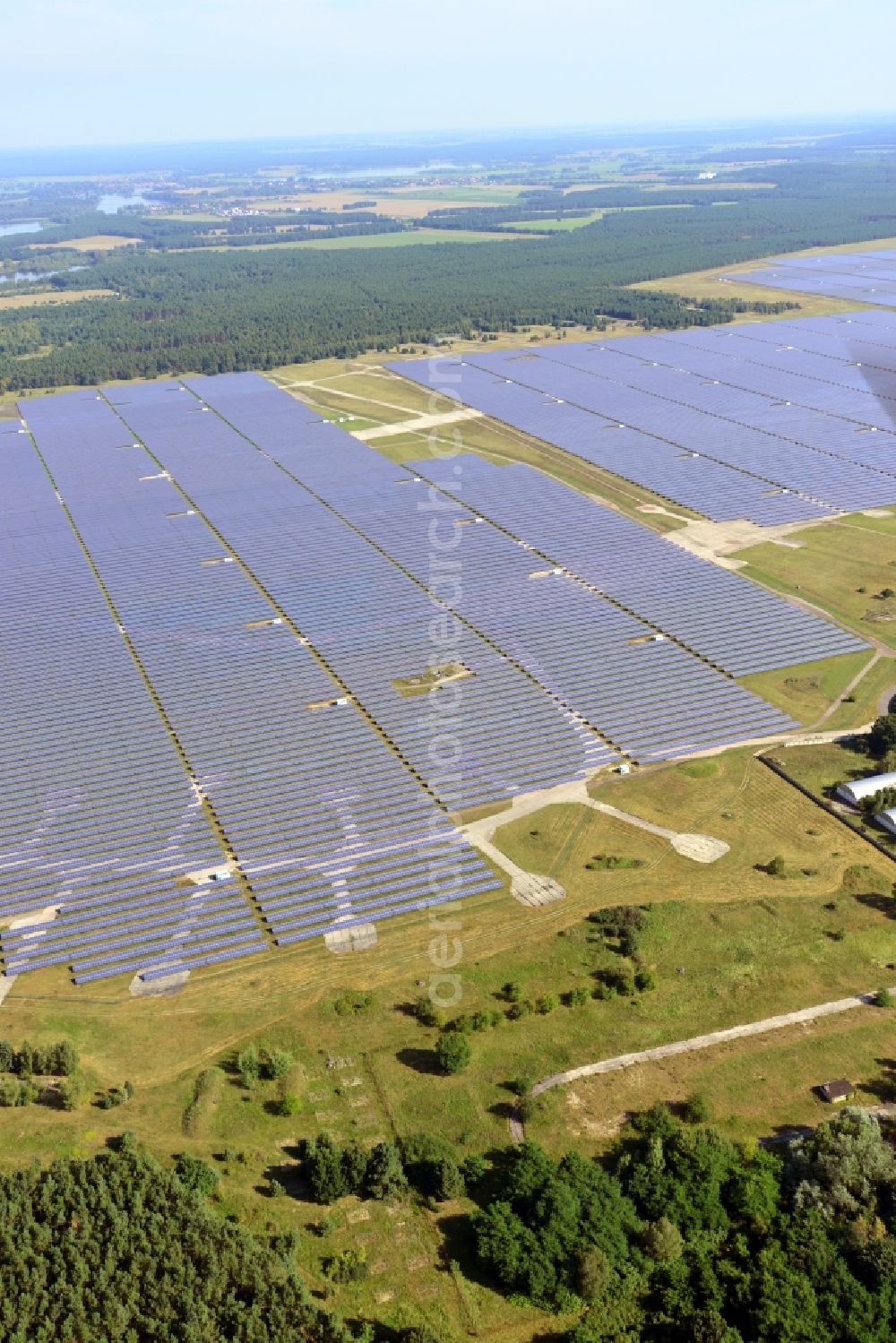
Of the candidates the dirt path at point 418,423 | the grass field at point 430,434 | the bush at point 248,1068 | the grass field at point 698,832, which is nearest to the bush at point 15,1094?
the bush at point 248,1068

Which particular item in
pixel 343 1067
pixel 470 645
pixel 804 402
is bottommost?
pixel 343 1067

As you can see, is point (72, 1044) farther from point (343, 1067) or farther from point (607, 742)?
point (607, 742)

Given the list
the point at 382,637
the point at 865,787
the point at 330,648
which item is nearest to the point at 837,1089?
the point at 865,787

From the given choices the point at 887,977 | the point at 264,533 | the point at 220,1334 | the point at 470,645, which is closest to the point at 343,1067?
the point at 220,1334

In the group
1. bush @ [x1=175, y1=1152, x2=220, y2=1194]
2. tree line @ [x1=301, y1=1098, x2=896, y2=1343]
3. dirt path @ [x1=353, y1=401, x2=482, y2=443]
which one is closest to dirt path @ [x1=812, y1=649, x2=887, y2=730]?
tree line @ [x1=301, y1=1098, x2=896, y2=1343]

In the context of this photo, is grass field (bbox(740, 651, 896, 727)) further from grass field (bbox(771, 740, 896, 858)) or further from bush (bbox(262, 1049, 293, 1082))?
bush (bbox(262, 1049, 293, 1082))

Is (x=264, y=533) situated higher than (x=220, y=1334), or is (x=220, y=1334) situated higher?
(x=264, y=533)

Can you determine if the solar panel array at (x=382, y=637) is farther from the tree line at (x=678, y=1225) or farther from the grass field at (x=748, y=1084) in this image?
the tree line at (x=678, y=1225)
